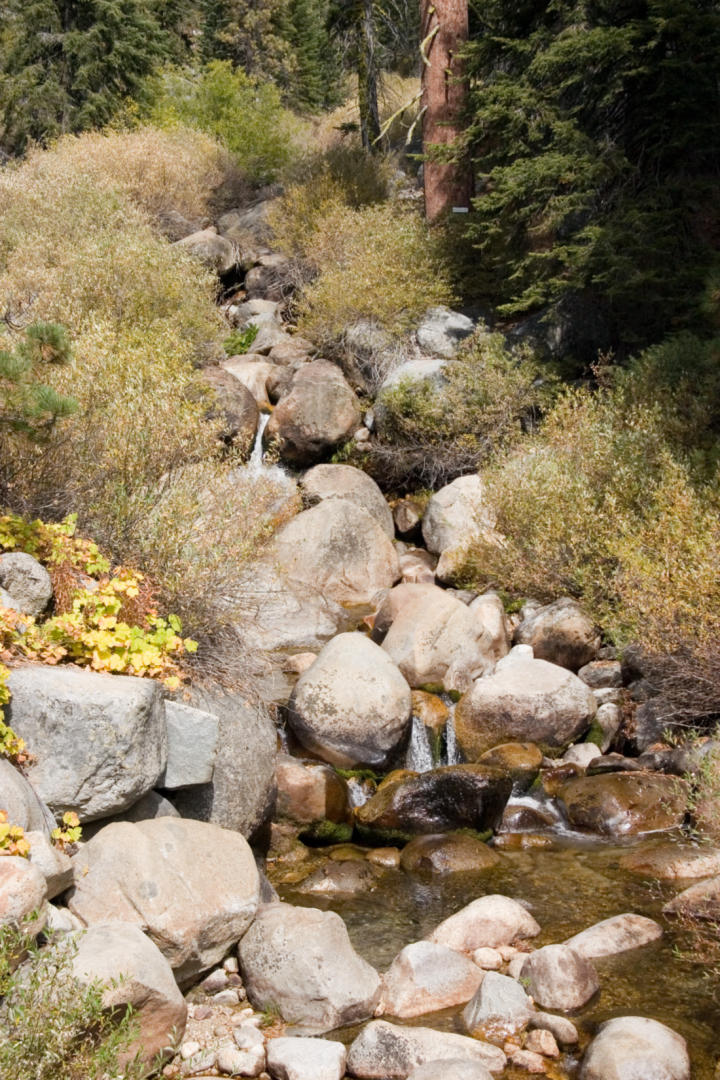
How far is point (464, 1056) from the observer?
5207 millimetres

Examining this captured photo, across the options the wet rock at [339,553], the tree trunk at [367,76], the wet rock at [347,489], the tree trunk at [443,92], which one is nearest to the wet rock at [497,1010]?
the wet rock at [339,553]

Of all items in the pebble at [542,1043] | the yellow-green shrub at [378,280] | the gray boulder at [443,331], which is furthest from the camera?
the yellow-green shrub at [378,280]

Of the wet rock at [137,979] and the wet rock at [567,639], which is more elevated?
the wet rock at [137,979]

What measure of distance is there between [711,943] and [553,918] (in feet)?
3.68

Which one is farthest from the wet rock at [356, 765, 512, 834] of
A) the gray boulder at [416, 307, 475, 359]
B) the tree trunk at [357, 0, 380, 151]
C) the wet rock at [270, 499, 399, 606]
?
the tree trunk at [357, 0, 380, 151]

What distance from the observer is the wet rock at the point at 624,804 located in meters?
8.36

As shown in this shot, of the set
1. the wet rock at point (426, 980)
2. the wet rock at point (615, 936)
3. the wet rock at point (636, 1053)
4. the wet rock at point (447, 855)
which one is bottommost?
the wet rock at point (447, 855)

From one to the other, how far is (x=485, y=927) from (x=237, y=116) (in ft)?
82.2

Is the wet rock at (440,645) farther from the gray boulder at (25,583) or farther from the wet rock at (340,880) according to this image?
the gray boulder at (25,583)

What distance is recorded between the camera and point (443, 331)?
17156 millimetres

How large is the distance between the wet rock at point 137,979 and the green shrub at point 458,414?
10.8 metres

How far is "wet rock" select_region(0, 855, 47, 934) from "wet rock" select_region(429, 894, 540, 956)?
9.37 ft

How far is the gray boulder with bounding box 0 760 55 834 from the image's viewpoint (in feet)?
16.8

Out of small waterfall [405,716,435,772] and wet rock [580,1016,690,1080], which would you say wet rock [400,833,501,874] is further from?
wet rock [580,1016,690,1080]
